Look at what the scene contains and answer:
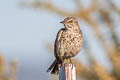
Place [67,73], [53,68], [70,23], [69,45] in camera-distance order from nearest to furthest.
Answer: [67,73], [53,68], [69,45], [70,23]

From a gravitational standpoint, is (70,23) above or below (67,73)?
above

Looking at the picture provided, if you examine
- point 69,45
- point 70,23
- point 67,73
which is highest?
point 70,23

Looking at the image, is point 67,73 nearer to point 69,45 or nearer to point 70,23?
point 69,45

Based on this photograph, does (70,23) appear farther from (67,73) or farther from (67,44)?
(67,73)

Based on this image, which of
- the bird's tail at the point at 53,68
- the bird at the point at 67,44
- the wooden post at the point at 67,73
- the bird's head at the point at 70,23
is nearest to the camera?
the wooden post at the point at 67,73

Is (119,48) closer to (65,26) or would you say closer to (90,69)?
(90,69)

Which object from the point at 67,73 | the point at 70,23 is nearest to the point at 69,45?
the point at 70,23

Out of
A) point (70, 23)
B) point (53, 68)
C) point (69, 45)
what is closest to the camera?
point (53, 68)

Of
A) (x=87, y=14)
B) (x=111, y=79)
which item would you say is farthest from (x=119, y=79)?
(x=87, y=14)

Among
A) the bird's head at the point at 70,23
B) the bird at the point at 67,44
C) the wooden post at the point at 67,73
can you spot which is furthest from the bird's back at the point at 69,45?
the wooden post at the point at 67,73

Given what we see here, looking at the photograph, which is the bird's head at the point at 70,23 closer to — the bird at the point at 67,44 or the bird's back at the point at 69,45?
the bird at the point at 67,44

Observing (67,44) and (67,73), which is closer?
(67,73)

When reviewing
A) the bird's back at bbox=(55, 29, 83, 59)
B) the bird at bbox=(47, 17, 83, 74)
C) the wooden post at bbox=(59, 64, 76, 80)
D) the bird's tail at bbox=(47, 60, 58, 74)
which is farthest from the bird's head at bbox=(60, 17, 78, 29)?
the wooden post at bbox=(59, 64, 76, 80)

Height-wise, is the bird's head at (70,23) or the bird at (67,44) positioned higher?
the bird's head at (70,23)
